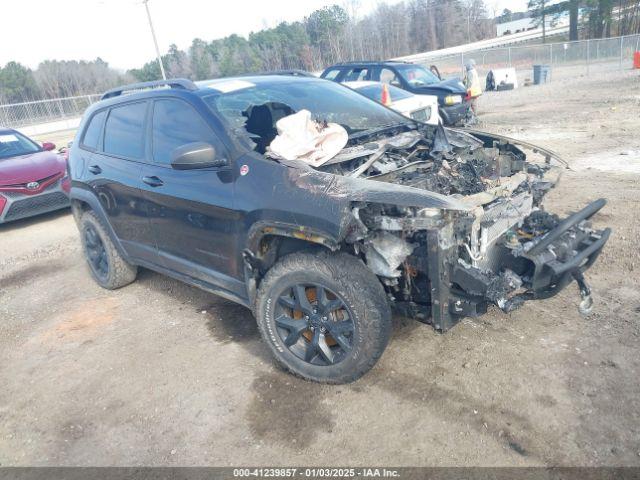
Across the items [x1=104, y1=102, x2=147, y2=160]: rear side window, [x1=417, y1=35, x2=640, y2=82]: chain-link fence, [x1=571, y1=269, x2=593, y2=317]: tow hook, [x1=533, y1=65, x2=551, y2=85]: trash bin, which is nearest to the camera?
[x1=571, y1=269, x2=593, y2=317]: tow hook

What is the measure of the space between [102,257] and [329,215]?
3214 millimetres

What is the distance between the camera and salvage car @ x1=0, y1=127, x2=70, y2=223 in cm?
769

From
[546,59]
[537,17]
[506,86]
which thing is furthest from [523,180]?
[537,17]

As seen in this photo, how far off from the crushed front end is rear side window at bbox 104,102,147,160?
5.77ft

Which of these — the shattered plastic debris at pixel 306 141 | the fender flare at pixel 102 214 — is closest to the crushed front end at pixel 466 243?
the shattered plastic debris at pixel 306 141

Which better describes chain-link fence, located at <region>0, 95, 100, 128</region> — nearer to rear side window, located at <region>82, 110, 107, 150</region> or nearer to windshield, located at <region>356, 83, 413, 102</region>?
windshield, located at <region>356, 83, 413, 102</region>

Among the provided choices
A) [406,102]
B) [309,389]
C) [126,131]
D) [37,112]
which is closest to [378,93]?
[406,102]

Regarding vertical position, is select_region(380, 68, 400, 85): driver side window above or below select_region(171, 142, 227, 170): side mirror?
below

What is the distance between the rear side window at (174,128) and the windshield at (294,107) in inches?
6.5

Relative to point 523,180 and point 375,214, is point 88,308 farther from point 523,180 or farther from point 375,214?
point 523,180

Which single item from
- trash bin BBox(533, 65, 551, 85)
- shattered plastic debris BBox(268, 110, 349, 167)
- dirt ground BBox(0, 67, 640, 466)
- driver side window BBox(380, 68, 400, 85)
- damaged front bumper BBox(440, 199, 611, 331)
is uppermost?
shattered plastic debris BBox(268, 110, 349, 167)

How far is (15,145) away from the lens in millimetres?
8938

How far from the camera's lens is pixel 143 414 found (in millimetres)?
3135

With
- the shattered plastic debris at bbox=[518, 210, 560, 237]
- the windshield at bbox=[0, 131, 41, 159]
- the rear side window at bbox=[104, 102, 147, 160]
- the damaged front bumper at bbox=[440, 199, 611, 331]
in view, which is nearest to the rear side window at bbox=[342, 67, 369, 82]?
the windshield at bbox=[0, 131, 41, 159]
